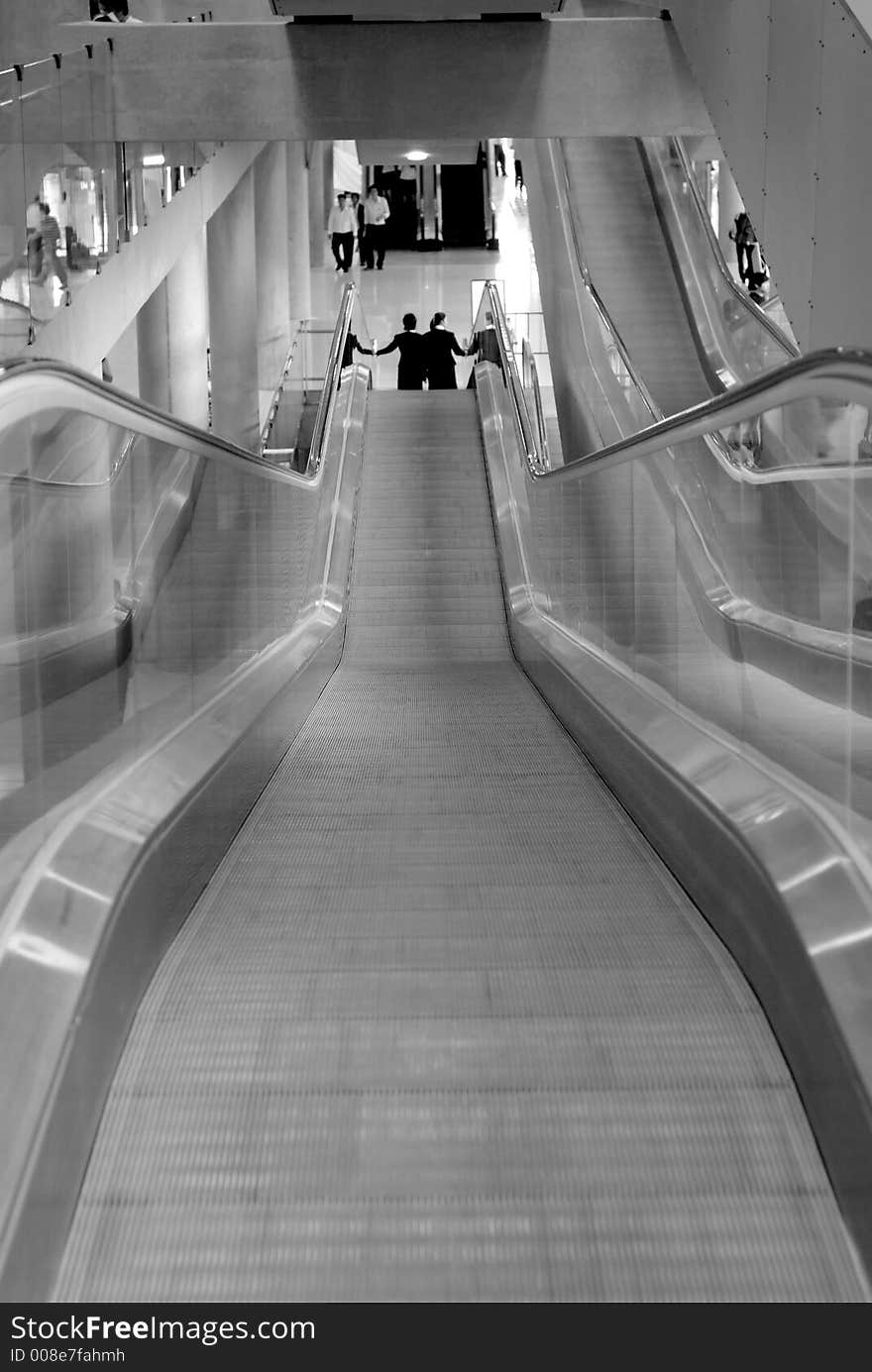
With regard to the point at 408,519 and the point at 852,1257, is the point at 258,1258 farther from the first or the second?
the point at 408,519

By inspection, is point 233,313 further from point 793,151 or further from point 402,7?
point 793,151

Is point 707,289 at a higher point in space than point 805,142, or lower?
higher

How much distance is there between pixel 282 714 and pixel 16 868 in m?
3.29

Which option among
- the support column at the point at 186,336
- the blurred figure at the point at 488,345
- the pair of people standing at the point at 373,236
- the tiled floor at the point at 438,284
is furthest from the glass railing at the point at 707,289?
the pair of people standing at the point at 373,236

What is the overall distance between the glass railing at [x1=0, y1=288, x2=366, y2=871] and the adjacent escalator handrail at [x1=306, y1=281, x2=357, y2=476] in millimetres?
4981

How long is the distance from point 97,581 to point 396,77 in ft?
33.4

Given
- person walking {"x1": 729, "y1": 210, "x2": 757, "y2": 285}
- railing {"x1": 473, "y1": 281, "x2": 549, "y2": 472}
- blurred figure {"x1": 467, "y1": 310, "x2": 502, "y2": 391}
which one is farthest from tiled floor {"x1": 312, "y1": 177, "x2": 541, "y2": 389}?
person walking {"x1": 729, "y1": 210, "x2": 757, "y2": 285}

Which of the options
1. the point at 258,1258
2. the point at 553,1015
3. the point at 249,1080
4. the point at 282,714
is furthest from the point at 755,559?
the point at 282,714

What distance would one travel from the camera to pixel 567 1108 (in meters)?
2.49

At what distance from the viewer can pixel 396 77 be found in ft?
39.7

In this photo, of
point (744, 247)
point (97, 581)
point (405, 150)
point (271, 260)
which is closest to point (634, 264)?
point (744, 247)

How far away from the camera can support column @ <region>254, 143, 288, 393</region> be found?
25047 mm

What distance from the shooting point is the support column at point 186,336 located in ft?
62.4

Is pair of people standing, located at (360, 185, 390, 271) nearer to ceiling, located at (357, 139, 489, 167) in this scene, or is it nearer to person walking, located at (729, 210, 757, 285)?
ceiling, located at (357, 139, 489, 167)
